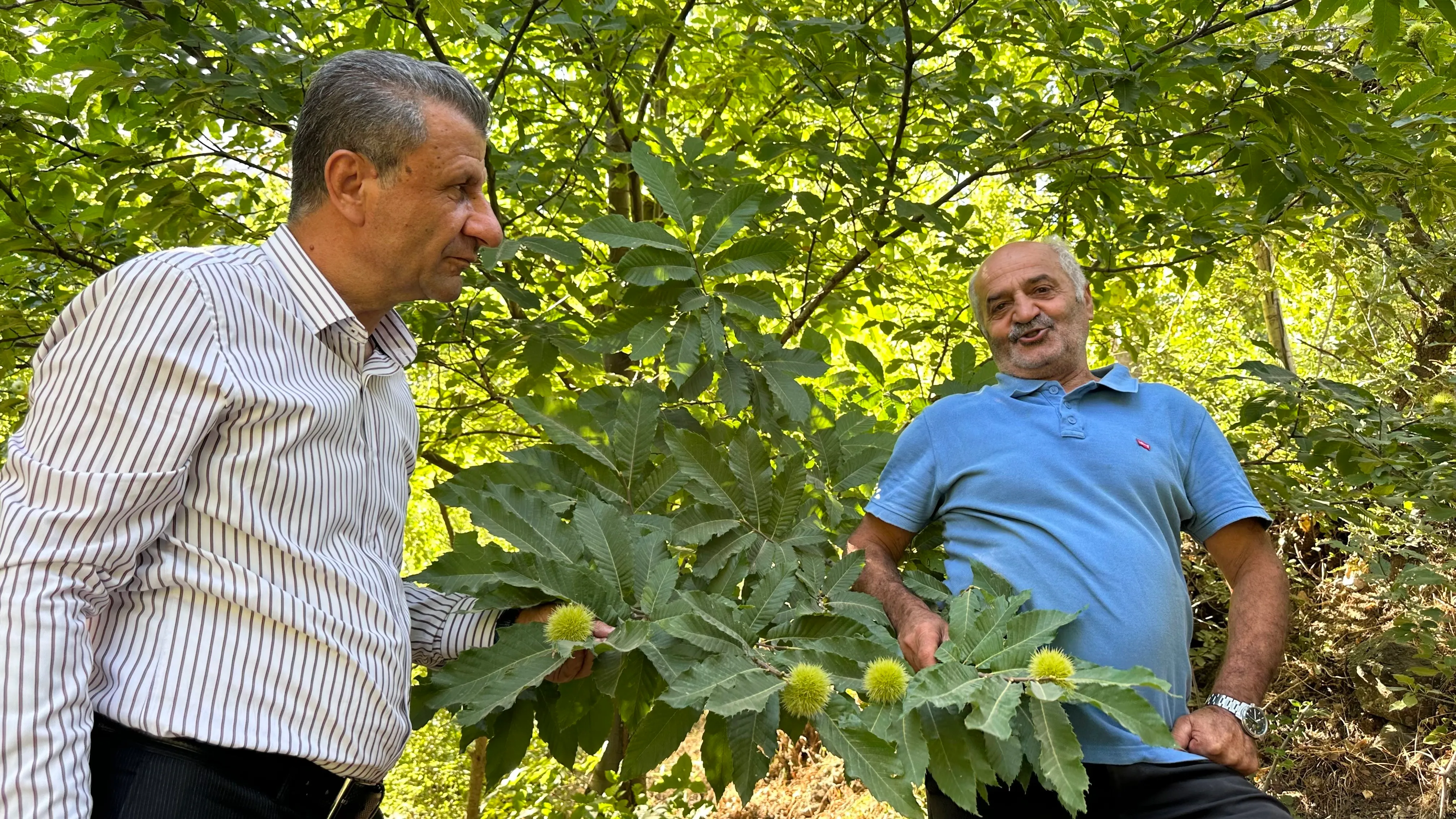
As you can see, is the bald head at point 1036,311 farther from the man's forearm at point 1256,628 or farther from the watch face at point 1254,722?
the watch face at point 1254,722

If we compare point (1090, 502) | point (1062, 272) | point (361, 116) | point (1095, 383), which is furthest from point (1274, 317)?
point (361, 116)

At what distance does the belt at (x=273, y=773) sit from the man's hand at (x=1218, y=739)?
1.40 metres

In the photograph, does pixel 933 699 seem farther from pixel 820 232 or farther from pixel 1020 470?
pixel 820 232

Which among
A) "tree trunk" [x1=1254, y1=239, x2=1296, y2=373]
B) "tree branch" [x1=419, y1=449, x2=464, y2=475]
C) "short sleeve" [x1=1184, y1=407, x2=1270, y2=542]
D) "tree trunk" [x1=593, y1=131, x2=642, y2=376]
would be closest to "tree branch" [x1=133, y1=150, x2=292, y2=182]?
"tree trunk" [x1=593, y1=131, x2=642, y2=376]

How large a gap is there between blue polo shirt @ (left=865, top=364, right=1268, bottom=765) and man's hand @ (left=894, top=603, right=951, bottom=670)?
20 centimetres

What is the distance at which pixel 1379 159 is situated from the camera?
2871 millimetres

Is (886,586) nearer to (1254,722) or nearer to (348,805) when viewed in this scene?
(1254,722)

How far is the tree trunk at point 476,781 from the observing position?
4.67m

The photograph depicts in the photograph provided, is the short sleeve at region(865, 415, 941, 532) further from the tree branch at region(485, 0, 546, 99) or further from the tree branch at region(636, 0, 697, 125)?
the tree branch at region(636, 0, 697, 125)

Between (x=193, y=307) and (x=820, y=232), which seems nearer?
(x=193, y=307)

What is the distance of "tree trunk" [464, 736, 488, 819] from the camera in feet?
15.3

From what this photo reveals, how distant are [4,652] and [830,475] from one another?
4.87ft

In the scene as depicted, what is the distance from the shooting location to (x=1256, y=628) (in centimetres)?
206

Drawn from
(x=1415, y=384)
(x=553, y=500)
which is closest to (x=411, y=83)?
(x=553, y=500)
